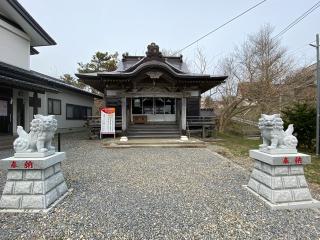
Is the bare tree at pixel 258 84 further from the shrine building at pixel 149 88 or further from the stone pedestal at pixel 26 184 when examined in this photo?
the stone pedestal at pixel 26 184

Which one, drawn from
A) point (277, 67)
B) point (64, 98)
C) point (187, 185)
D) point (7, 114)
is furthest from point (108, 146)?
point (277, 67)

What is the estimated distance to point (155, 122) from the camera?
50.8ft

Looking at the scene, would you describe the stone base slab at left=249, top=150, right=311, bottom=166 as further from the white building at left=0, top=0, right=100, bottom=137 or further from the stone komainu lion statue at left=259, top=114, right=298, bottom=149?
the white building at left=0, top=0, right=100, bottom=137

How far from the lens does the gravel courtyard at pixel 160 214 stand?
2900 millimetres

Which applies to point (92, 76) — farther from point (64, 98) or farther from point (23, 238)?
point (23, 238)

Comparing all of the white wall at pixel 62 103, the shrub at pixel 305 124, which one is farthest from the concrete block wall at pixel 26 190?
the shrub at pixel 305 124

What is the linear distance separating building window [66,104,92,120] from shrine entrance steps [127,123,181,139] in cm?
711

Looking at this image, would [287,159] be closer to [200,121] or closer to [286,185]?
[286,185]

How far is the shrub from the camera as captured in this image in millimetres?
10285

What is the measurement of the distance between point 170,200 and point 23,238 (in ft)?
6.93

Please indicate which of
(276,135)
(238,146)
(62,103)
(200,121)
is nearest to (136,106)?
(200,121)

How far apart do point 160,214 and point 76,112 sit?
1805 centimetres

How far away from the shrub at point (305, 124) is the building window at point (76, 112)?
49.4ft

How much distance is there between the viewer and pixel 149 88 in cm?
1317
